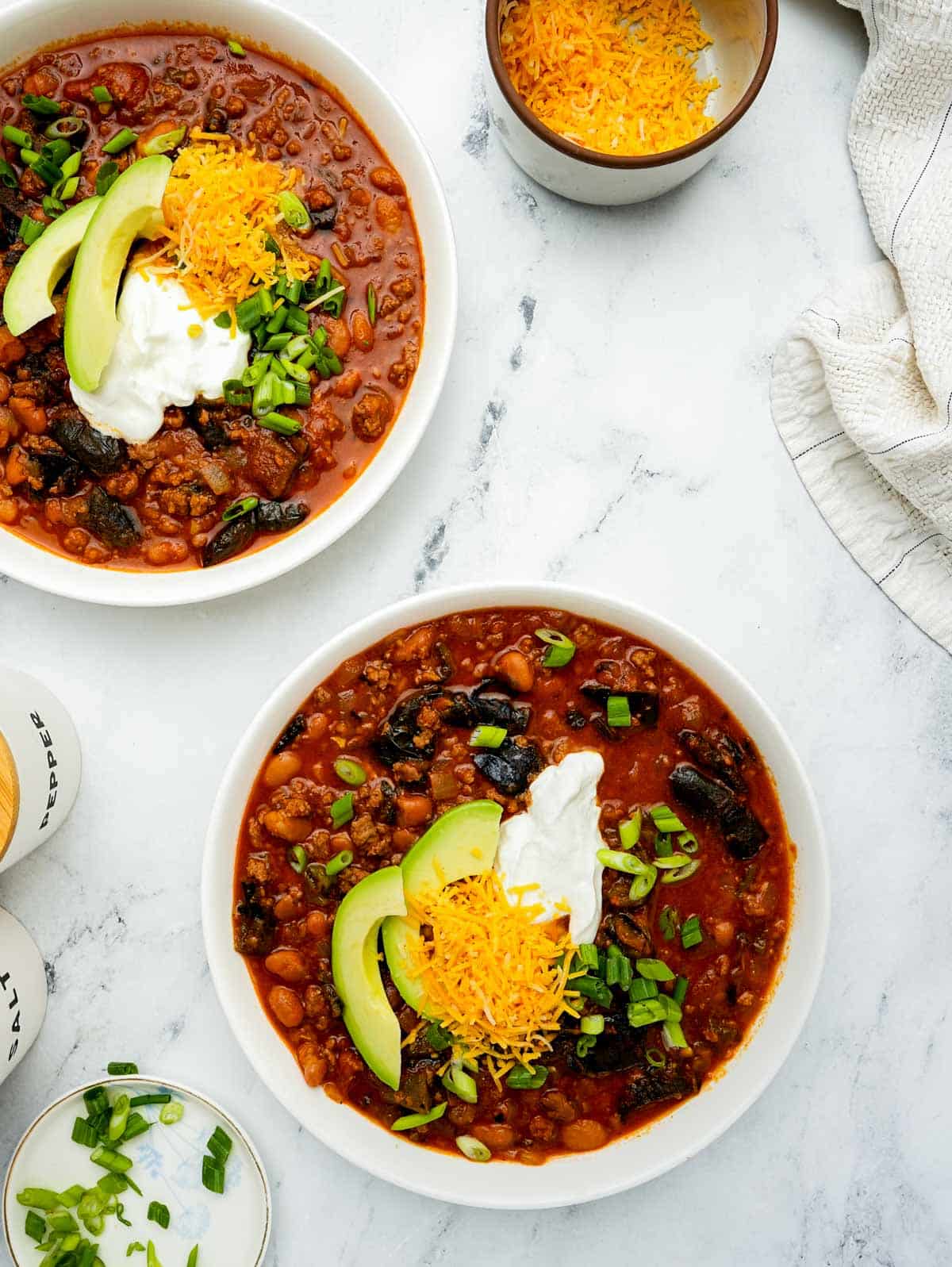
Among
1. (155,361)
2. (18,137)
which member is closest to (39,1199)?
(155,361)

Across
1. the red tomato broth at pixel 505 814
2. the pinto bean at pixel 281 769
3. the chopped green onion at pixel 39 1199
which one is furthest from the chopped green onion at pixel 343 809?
the chopped green onion at pixel 39 1199

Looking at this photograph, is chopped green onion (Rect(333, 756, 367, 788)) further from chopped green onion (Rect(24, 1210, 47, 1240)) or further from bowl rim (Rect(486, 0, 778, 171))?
bowl rim (Rect(486, 0, 778, 171))

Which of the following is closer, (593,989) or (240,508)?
(593,989)

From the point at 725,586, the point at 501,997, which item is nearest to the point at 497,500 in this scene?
the point at 725,586

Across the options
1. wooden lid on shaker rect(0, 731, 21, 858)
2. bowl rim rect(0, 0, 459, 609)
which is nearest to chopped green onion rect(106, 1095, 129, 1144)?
wooden lid on shaker rect(0, 731, 21, 858)

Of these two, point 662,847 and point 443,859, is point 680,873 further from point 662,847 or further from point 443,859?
point 443,859

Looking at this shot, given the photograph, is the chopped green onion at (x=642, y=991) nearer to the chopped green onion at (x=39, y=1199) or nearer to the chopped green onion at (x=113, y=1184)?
the chopped green onion at (x=113, y=1184)
